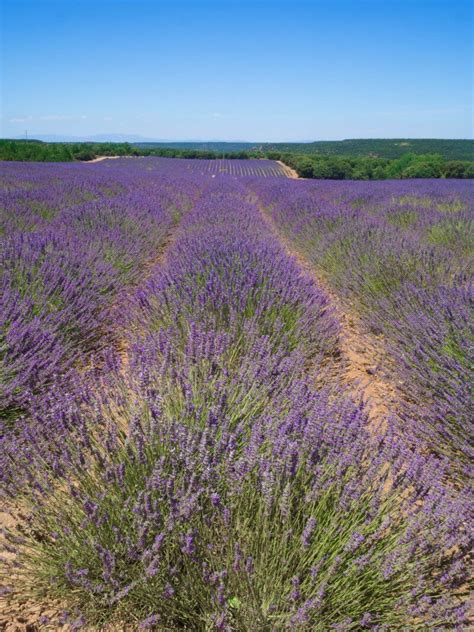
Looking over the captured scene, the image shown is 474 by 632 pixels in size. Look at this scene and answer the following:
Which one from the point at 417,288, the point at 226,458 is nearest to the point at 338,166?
the point at 417,288

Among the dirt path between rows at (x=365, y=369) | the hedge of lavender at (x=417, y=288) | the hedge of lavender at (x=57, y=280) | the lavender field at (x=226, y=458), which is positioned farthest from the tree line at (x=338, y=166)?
the lavender field at (x=226, y=458)

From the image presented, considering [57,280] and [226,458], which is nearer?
[226,458]

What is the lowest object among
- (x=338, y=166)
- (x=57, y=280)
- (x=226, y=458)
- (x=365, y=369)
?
→ (x=365, y=369)

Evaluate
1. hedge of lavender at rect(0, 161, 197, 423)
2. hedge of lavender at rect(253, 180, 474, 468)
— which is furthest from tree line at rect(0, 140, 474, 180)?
hedge of lavender at rect(0, 161, 197, 423)

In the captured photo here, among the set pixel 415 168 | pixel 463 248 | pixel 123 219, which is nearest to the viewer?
pixel 463 248

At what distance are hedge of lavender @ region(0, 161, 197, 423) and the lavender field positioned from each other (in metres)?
0.03

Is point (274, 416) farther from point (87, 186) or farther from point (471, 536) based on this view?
point (87, 186)

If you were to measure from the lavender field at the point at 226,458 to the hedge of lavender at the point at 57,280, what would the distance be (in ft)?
0.10

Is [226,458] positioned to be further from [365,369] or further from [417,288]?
[417,288]

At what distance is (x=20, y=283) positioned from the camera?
3117 mm

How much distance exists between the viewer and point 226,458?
138cm

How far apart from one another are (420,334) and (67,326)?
2.36 m

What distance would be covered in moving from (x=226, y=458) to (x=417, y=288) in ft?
9.05

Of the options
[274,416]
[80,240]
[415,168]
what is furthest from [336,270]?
[415,168]
